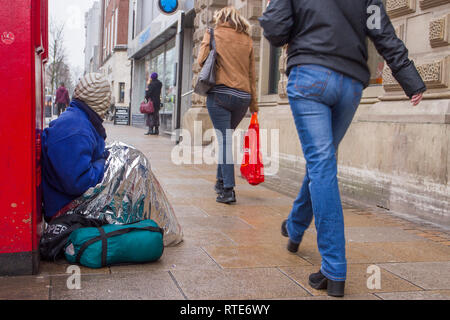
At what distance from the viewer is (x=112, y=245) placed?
10.0 ft

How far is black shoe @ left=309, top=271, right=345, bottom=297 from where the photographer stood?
2.71 metres

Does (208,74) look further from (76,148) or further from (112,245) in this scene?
(112,245)

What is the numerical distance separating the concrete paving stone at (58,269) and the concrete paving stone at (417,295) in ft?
5.01

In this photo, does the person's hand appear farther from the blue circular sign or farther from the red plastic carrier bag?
the blue circular sign

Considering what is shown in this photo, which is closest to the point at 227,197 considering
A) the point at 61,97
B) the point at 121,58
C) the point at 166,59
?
the point at 166,59

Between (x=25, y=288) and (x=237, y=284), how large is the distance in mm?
1091

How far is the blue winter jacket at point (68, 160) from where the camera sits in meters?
3.11

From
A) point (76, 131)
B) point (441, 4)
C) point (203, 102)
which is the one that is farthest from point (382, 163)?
point (203, 102)

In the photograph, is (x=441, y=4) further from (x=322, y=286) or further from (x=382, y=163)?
(x=322, y=286)

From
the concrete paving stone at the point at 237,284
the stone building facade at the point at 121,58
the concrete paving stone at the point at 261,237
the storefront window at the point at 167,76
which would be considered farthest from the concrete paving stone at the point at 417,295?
the stone building facade at the point at 121,58

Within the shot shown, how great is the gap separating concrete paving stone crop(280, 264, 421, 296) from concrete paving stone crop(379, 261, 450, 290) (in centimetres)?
7

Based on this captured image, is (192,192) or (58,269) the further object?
(192,192)

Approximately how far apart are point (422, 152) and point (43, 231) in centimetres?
331

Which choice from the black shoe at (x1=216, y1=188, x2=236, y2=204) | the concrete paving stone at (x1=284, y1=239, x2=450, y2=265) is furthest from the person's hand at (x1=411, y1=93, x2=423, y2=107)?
the black shoe at (x1=216, y1=188, x2=236, y2=204)
